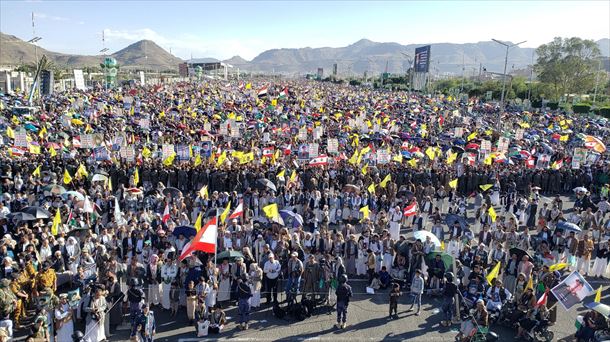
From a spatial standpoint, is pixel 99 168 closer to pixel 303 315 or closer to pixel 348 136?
pixel 303 315

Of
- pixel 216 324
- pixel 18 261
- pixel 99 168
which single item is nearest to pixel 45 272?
pixel 18 261

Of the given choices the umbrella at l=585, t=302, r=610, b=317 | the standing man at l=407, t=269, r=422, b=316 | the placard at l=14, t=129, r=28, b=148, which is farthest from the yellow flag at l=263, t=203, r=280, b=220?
the placard at l=14, t=129, r=28, b=148

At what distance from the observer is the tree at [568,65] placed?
3241 inches

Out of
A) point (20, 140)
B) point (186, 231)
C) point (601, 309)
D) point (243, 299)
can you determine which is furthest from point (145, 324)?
point (20, 140)

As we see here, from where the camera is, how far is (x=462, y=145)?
3134cm

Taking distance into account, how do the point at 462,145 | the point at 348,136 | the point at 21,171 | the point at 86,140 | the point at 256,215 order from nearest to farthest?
the point at 256,215, the point at 21,171, the point at 86,140, the point at 462,145, the point at 348,136

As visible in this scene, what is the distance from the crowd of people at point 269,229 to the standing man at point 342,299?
32 mm

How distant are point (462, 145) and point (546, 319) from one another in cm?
2157

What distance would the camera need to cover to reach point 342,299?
11.2m

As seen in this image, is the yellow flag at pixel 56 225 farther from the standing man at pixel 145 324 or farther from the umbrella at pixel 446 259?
the umbrella at pixel 446 259

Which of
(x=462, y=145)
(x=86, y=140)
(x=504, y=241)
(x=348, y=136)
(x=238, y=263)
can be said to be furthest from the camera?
(x=348, y=136)

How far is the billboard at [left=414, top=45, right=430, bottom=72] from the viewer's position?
301 ft

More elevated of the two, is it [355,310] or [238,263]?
[238,263]

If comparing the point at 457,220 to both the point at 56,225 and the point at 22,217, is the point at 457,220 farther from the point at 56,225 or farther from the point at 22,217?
the point at 22,217
